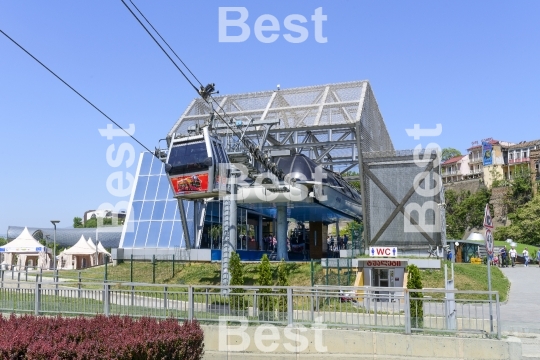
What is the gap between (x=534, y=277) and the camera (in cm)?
3594

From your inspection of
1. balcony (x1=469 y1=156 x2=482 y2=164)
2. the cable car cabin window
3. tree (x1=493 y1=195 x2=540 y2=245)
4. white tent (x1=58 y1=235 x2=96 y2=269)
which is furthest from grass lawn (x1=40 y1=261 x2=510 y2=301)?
balcony (x1=469 y1=156 x2=482 y2=164)

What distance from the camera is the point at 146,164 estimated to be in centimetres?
5100

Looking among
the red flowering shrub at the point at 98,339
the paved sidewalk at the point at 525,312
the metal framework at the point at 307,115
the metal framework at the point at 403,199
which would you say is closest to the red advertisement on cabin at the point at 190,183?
the metal framework at the point at 307,115

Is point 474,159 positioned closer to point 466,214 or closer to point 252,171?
point 466,214

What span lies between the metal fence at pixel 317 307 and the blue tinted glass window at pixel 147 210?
100ft

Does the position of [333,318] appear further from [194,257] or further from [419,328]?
[194,257]

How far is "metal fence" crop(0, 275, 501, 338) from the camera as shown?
13914mm

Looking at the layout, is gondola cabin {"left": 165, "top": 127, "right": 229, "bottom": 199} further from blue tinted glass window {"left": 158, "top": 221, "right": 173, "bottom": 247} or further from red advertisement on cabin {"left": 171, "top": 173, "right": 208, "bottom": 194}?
blue tinted glass window {"left": 158, "top": 221, "right": 173, "bottom": 247}

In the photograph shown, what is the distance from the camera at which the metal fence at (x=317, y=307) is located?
13914 millimetres

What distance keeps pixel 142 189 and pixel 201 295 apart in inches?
1391

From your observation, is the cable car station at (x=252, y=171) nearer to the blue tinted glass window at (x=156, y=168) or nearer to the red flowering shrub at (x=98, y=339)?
the blue tinted glass window at (x=156, y=168)

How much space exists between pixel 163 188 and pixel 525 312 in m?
32.9

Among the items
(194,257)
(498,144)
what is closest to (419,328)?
(194,257)

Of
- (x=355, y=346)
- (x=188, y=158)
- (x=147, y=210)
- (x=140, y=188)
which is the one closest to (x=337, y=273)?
(x=188, y=158)
